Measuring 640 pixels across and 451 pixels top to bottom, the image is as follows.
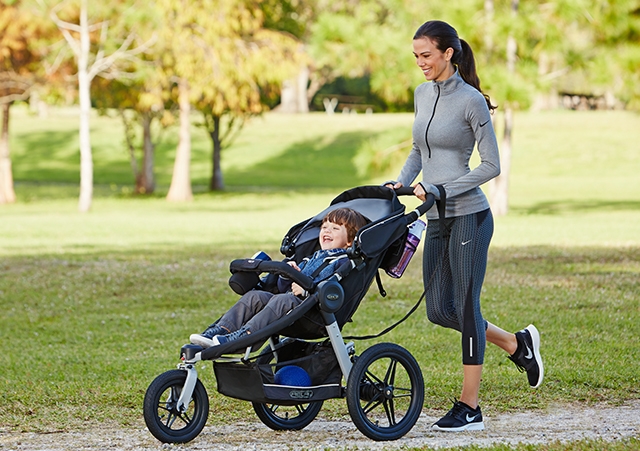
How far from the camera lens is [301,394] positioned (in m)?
4.89

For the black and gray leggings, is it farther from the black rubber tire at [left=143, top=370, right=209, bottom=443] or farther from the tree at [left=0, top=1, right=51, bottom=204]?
the tree at [left=0, top=1, right=51, bottom=204]

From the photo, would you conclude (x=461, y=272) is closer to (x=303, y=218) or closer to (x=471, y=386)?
(x=471, y=386)

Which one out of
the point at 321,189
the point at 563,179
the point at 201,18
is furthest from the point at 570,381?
the point at 563,179

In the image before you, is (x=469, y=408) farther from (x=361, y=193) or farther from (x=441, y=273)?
(x=361, y=193)

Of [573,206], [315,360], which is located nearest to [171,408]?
[315,360]

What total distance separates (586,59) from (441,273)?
18.0 metres

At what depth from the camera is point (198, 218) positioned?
893 inches

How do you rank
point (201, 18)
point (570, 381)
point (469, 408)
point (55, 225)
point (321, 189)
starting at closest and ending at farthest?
point (469, 408) < point (570, 381) < point (55, 225) < point (201, 18) < point (321, 189)

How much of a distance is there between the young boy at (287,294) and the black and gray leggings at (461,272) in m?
0.42

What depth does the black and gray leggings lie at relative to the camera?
17.0 ft

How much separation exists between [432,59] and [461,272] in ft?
3.53

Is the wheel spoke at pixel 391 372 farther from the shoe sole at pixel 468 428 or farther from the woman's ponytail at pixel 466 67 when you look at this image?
the woman's ponytail at pixel 466 67

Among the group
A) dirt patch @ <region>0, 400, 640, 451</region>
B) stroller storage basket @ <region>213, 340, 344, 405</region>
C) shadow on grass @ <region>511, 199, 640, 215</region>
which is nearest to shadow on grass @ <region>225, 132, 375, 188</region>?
shadow on grass @ <region>511, 199, 640, 215</region>

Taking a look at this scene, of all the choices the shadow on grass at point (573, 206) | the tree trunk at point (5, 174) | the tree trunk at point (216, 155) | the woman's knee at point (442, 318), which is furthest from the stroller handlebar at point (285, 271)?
the tree trunk at point (216, 155)
